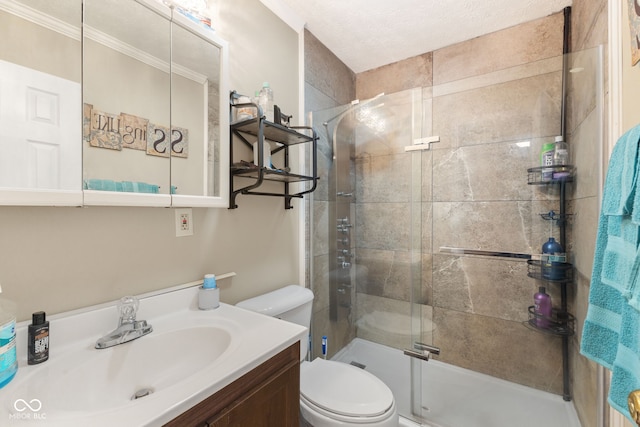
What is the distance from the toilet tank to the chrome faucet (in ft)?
1.37

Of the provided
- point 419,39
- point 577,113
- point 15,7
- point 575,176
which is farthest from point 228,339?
point 419,39

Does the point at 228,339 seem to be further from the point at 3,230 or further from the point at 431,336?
the point at 431,336

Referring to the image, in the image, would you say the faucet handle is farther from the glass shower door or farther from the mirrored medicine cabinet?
the glass shower door

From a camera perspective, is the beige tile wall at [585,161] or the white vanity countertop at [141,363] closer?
the white vanity countertop at [141,363]

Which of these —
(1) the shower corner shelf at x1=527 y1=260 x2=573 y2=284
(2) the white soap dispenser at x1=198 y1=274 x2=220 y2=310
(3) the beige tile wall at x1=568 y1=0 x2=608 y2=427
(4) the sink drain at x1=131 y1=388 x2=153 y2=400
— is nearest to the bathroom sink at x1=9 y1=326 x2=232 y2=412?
(4) the sink drain at x1=131 y1=388 x2=153 y2=400

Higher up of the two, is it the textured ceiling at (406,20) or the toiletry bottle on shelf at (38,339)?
the textured ceiling at (406,20)

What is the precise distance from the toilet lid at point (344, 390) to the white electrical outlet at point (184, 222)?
2.79ft

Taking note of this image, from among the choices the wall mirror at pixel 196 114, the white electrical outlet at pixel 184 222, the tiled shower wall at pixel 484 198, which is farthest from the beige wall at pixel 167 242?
the tiled shower wall at pixel 484 198

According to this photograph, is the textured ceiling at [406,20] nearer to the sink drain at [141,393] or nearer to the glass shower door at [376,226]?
the glass shower door at [376,226]

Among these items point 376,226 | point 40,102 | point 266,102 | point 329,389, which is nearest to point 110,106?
point 40,102

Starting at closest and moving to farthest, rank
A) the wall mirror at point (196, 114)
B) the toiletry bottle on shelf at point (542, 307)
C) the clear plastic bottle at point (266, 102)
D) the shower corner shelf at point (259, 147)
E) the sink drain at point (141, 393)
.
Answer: the sink drain at point (141, 393), the wall mirror at point (196, 114), the shower corner shelf at point (259, 147), the clear plastic bottle at point (266, 102), the toiletry bottle on shelf at point (542, 307)

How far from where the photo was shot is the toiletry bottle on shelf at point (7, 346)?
57 cm

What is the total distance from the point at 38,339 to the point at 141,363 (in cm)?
25

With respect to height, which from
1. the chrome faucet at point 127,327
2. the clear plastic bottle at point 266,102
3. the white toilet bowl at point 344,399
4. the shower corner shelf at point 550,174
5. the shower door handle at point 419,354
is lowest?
the shower door handle at point 419,354
